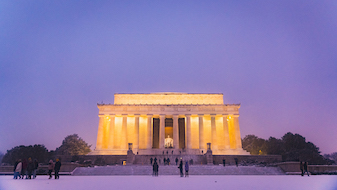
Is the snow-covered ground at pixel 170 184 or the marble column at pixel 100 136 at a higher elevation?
the marble column at pixel 100 136

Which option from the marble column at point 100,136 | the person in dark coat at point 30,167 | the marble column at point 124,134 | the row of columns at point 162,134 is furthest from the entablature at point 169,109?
the person in dark coat at point 30,167

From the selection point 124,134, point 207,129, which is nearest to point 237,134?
point 207,129

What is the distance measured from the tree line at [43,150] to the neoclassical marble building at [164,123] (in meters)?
13.6

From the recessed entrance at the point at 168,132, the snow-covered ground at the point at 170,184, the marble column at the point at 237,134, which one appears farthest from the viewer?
the recessed entrance at the point at 168,132

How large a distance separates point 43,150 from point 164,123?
31542mm

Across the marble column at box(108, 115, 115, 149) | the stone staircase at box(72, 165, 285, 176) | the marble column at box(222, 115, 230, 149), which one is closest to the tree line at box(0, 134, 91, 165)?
the marble column at box(108, 115, 115, 149)

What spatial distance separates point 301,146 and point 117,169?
51577 millimetres

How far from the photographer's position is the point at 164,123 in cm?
5806

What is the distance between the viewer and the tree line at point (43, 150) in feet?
196

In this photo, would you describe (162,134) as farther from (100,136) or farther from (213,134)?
(100,136)

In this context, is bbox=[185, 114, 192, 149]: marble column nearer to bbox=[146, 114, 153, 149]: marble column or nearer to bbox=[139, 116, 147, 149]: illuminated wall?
bbox=[146, 114, 153, 149]: marble column

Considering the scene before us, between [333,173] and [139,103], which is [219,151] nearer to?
[139,103]

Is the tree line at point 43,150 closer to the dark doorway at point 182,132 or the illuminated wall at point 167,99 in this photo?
the illuminated wall at point 167,99

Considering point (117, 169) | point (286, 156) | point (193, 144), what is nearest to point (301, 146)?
point (286, 156)
